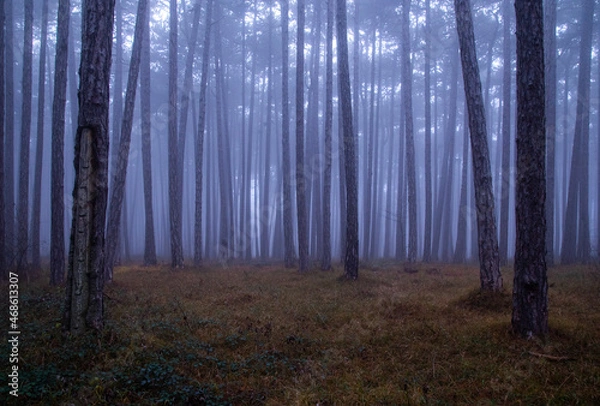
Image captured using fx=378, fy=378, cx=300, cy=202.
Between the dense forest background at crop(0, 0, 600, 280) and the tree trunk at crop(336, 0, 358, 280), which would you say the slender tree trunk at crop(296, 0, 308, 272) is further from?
the tree trunk at crop(336, 0, 358, 280)

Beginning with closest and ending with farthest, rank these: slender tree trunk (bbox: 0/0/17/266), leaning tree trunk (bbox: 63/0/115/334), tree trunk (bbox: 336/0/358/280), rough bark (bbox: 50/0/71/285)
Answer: leaning tree trunk (bbox: 63/0/115/334) < rough bark (bbox: 50/0/71/285) < tree trunk (bbox: 336/0/358/280) < slender tree trunk (bbox: 0/0/17/266)

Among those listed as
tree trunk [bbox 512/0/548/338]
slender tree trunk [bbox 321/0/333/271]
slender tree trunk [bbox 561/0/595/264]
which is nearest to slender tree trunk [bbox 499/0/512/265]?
slender tree trunk [bbox 561/0/595/264]

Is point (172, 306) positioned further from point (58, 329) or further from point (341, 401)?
point (341, 401)

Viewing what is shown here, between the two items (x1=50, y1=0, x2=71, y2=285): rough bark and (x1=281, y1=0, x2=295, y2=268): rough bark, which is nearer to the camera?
(x1=50, y1=0, x2=71, y2=285): rough bark

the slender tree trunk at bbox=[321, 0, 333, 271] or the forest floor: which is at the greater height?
the slender tree trunk at bbox=[321, 0, 333, 271]

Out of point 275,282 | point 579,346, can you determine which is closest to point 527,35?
point 579,346

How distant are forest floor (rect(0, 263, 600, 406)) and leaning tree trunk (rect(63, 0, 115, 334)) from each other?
1.73 feet

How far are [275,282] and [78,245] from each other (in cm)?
764

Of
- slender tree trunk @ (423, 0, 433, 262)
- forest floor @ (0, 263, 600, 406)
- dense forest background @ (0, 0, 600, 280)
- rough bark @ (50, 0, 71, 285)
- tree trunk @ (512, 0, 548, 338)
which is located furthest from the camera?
slender tree trunk @ (423, 0, 433, 262)

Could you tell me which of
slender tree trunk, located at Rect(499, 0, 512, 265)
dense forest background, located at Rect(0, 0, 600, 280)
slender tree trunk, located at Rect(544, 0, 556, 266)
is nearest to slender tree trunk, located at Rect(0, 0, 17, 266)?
dense forest background, located at Rect(0, 0, 600, 280)

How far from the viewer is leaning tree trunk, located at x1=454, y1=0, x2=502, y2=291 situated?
323 inches

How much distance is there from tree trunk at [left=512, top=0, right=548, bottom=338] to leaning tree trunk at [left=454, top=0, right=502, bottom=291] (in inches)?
101

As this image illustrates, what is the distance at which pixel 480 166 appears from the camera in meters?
8.52

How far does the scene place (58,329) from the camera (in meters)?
5.94
